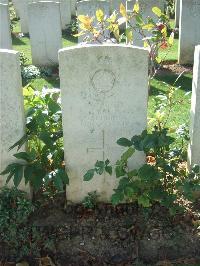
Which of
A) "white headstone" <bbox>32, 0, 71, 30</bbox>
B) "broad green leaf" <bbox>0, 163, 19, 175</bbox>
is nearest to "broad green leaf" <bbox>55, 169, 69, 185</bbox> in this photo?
"broad green leaf" <bbox>0, 163, 19, 175</bbox>

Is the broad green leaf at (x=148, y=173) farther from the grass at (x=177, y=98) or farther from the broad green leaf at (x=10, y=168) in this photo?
the grass at (x=177, y=98)

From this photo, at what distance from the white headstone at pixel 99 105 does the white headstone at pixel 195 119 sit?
467 millimetres

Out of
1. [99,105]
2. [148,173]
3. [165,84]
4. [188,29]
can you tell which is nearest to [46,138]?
[99,105]

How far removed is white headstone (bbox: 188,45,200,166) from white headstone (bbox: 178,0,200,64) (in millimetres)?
5444

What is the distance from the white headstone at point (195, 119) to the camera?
3.82m

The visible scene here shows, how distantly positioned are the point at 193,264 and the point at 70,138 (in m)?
1.58

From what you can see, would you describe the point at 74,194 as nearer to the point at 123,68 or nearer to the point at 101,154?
the point at 101,154

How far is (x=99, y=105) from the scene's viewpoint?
3.89 meters

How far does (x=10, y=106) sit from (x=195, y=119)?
1.73 m

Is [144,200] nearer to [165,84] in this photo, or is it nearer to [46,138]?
[46,138]

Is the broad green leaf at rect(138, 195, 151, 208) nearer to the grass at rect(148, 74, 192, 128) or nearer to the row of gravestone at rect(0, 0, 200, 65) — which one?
the grass at rect(148, 74, 192, 128)

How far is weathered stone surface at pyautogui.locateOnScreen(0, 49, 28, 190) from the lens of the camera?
3.73 metres

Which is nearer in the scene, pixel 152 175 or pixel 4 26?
pixel 152 175

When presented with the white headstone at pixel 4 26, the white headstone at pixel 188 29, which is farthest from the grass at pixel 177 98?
the white headstone at pixel 4 26
